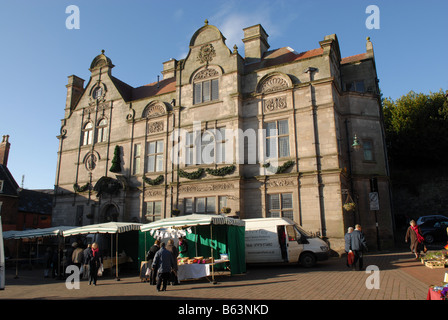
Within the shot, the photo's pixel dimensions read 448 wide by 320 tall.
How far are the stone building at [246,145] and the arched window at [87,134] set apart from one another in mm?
780

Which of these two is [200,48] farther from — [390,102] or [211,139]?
[390,102]

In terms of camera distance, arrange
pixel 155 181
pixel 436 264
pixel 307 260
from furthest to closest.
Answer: pixel 155 181, pixel 307 260, pixel 436 264

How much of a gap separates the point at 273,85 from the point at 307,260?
11951 mm

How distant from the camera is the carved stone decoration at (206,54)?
79.4ft

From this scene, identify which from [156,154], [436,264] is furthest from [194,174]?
[436,264]

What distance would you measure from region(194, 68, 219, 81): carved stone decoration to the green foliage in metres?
23.7

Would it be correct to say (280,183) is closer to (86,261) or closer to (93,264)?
(93,264)

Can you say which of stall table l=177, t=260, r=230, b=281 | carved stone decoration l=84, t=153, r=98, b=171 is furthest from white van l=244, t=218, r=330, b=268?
carved stone decoration l=84, t=153, r=98, b=171

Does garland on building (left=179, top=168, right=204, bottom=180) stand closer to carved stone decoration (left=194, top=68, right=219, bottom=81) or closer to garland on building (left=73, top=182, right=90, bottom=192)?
carved stone decoration (left=194, top=68, right=219, bottom=81)

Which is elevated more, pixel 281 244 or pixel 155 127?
pixel 155 127

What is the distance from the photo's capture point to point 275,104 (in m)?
21.6

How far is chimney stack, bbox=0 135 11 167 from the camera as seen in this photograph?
3794 cm

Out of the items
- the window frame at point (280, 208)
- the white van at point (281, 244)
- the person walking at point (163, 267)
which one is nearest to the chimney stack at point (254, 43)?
the window frame at point (280, 208)

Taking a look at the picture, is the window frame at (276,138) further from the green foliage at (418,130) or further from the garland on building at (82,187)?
the green foliage at (418,130)
